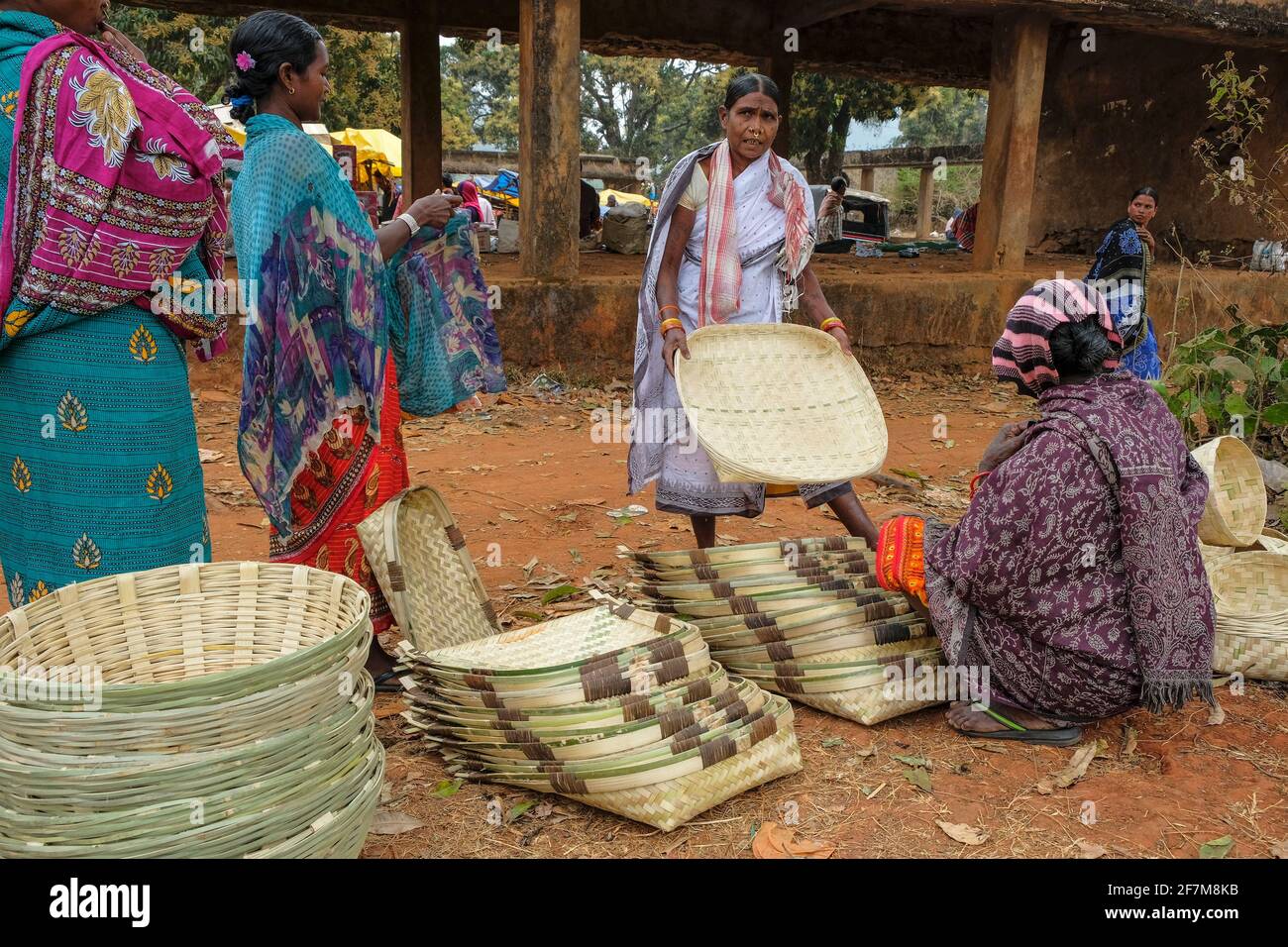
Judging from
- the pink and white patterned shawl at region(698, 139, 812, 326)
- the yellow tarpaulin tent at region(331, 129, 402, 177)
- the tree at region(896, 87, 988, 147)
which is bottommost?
the pink and white patterned shawl at region(698, 139, 812, 326)

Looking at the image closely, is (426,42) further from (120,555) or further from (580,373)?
(120,555)

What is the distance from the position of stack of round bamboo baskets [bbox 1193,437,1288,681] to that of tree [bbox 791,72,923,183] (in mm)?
14954

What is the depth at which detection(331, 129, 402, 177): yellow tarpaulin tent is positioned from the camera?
15.2 meters

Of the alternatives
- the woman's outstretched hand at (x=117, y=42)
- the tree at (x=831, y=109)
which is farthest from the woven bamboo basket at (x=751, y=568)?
the tree at (x=831, y=109)

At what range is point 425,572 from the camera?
3352 mm

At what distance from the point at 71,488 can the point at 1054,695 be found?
2.70m

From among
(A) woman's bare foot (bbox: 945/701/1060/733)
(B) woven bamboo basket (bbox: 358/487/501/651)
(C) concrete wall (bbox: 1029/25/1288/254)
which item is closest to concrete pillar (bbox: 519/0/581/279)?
(B) woven bamboo basket (bbox: 358/487/501/651)

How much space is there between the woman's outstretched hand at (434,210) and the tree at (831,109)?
1541cm

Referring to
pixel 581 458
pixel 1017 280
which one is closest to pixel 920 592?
pixel 581 458

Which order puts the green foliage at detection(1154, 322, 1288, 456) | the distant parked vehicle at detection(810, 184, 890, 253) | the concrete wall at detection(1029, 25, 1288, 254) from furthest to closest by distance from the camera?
1. the distant parked vehicle at detection(810, 184, 890, 253)
2. the concrete wall at detection(1029, 25, 1288, 254)
3. the green foliage at detection(1154, 322, 1288, 456)

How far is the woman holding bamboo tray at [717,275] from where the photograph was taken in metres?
3.85

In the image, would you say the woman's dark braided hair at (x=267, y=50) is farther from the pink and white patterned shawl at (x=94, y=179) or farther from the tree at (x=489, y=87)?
the tree at (x=489, y=87)
